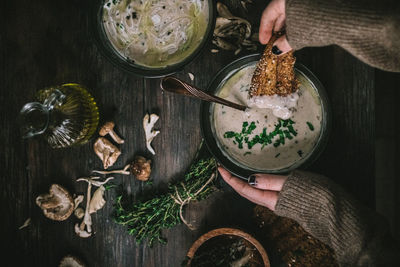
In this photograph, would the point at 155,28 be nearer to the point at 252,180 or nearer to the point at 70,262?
the point at 252,180

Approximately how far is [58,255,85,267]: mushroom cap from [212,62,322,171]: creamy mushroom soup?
0.80 meters

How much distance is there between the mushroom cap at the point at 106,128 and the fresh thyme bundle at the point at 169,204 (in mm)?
284

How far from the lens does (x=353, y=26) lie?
3.40 feet

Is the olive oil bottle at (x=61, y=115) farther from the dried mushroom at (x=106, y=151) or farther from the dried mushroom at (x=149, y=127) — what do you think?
the dried mushroom at (x=149, y=127)

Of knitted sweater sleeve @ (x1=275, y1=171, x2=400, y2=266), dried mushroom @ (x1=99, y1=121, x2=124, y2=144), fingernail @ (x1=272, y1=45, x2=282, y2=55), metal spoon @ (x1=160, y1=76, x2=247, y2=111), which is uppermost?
fingernail @ (x1=272, y1=45, x2=282, y2=55)

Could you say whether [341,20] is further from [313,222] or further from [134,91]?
[134,91]

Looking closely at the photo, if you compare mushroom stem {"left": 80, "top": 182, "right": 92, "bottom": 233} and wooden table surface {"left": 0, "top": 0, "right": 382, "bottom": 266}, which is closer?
wooden table surface {"left": 0, "top": 0, "right": 382, "bottom": 266}

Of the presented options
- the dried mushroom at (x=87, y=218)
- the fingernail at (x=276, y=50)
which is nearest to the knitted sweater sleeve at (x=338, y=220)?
the fingernail at (x=276, y=50)

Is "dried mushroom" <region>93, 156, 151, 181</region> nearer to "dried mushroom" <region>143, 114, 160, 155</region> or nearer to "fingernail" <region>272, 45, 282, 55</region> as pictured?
"dried mushroom" <region>143, 114, 160, 155</region>

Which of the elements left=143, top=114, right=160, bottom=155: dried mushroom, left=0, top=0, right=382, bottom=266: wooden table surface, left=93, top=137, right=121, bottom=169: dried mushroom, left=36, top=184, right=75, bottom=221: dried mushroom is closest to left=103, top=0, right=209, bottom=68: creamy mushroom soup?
left=0, top=0, right=382, bottom=266: wooden table surface

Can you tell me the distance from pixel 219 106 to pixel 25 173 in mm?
927

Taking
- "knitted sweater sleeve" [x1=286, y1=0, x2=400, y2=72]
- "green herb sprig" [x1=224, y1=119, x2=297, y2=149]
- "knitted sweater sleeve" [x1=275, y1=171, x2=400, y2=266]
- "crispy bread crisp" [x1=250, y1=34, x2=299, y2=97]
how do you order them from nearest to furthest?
"knitted sweater sleeve" [x1=286, y1=0, x2=400, y2=72] < "knitted sweater sleeve" [x1=275, y1=171, x2=400, y2=266] < "crispy bread crisp" [x1=250, y1=34, x2=299, y2=97] < "green herb sprig" [x1=224, y1=119, x2=297, y2=149]

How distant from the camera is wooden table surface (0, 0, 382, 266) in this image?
1362mm

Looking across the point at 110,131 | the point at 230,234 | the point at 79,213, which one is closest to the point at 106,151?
the point at 110,131
